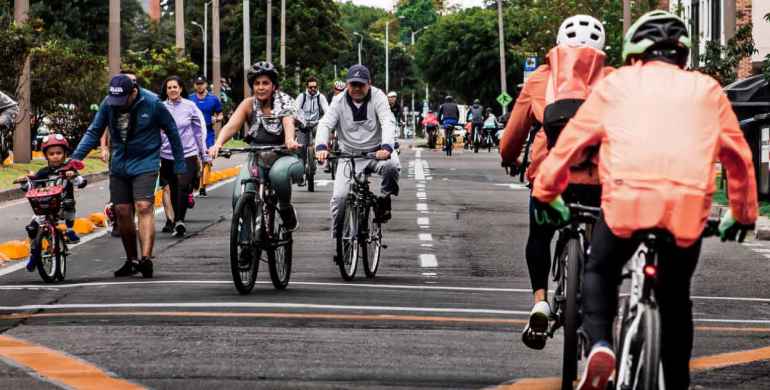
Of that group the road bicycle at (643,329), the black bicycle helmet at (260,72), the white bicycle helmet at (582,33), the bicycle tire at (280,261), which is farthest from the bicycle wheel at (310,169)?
the road bicycle at (643,329)

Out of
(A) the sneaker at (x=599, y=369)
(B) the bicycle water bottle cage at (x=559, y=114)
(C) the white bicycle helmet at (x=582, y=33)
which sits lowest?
(A) the sneaker at (x=599, y=369)

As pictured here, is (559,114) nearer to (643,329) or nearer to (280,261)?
(643,329)

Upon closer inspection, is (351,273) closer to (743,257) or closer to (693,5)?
(743,257)

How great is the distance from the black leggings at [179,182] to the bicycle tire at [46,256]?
501cm

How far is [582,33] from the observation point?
27.3 feet

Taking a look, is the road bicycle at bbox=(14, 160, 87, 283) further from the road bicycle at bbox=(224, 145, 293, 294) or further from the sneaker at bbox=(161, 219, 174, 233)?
the sneaker at bbox=(161, 219, 174, 233)

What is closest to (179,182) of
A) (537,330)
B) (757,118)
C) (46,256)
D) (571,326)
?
(46,256)

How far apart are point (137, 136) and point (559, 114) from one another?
6.14 m

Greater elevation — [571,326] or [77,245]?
[571,326]

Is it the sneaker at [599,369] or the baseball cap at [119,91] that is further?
the baseball cap at [119,91]

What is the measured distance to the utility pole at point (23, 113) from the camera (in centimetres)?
3272

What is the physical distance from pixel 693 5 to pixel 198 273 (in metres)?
45.1

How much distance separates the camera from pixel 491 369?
8.38 metres

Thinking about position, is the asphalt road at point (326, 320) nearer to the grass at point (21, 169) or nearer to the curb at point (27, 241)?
the curb at point (27, 241)
